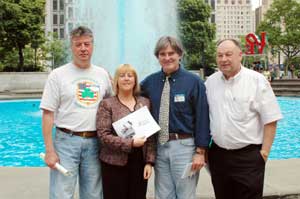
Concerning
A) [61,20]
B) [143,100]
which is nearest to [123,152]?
[143,100]

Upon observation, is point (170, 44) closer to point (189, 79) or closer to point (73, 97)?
point (189, 79)

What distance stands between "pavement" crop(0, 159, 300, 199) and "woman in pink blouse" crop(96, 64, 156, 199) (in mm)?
1265

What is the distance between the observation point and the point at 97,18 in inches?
781

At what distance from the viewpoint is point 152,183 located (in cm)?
622

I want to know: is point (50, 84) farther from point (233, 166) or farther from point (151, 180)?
point (151, 180)

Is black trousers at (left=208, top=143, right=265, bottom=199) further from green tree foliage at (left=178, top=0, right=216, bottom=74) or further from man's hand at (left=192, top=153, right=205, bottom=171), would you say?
green tree foliage at (left=178, top=0, right=216, bottom=74)

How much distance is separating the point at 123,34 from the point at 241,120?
52.8 feet

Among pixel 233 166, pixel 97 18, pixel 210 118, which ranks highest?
pixel 97 18

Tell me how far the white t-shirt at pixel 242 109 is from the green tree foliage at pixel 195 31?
52489 mm

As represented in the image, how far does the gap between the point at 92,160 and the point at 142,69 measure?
16.7 m

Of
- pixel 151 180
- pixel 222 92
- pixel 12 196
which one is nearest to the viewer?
pixel 222 92

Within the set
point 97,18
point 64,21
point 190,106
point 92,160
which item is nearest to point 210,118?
point 190,106

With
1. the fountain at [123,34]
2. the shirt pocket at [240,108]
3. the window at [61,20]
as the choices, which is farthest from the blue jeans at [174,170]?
the window at [61,20]

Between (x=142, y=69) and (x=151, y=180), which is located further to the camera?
(x=142, y=69)
